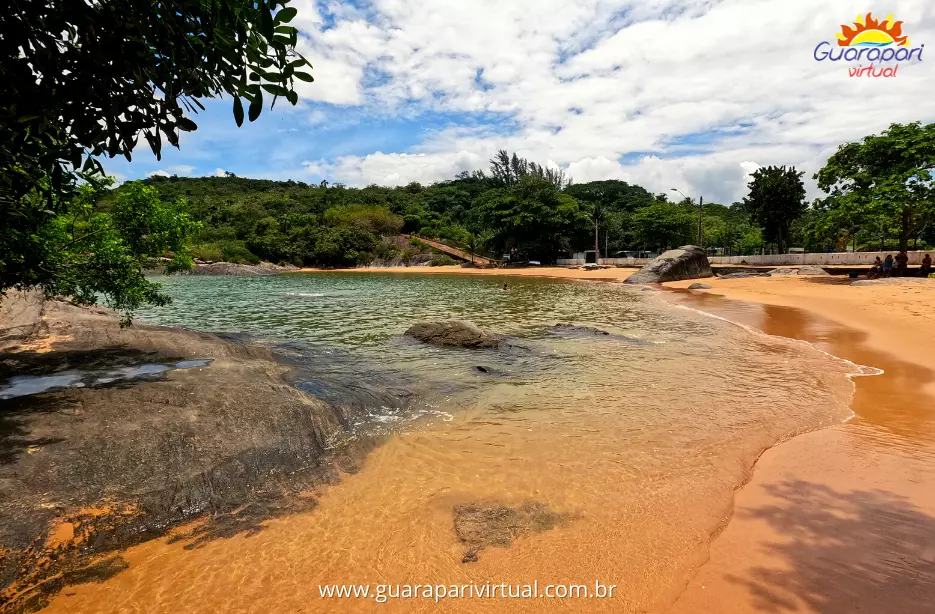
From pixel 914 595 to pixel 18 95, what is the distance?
6691 millimetres

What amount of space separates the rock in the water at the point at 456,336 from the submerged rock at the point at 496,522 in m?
7.49

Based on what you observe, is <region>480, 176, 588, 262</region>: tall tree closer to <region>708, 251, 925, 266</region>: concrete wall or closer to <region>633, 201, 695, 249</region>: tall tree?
<region>633, 201, 695, 249</region>: tall tree

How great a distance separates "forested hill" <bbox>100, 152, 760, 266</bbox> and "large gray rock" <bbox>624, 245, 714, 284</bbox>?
20.7m

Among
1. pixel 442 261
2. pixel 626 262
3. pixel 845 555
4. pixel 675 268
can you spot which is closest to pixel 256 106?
pixel 845 555

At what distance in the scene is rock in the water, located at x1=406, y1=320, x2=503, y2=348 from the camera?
12195mm

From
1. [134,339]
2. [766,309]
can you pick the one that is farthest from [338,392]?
[766,309]

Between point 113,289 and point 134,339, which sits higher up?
point 113,289

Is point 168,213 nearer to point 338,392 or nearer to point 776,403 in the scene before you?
point 338,392

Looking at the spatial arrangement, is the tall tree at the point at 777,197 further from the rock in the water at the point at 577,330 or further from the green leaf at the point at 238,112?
the green leaf at the point at 238,112

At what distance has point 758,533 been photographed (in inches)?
159

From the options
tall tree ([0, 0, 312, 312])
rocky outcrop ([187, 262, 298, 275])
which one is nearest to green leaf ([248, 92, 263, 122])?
tall tree ([0, 0, 312, 312])

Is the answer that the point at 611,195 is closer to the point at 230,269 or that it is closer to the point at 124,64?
the point at 230,269

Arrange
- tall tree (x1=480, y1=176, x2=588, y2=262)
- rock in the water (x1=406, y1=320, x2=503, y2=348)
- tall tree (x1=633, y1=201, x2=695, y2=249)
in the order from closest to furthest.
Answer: rock in the water (x1=406, y1=320, x2=503, y2=348) < tall tree (x1=633, y1=201, x2=695, y2=249) < tall tree (x1=480, y1=176, x2=588, y2=262)

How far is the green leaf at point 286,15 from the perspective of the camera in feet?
10.3
